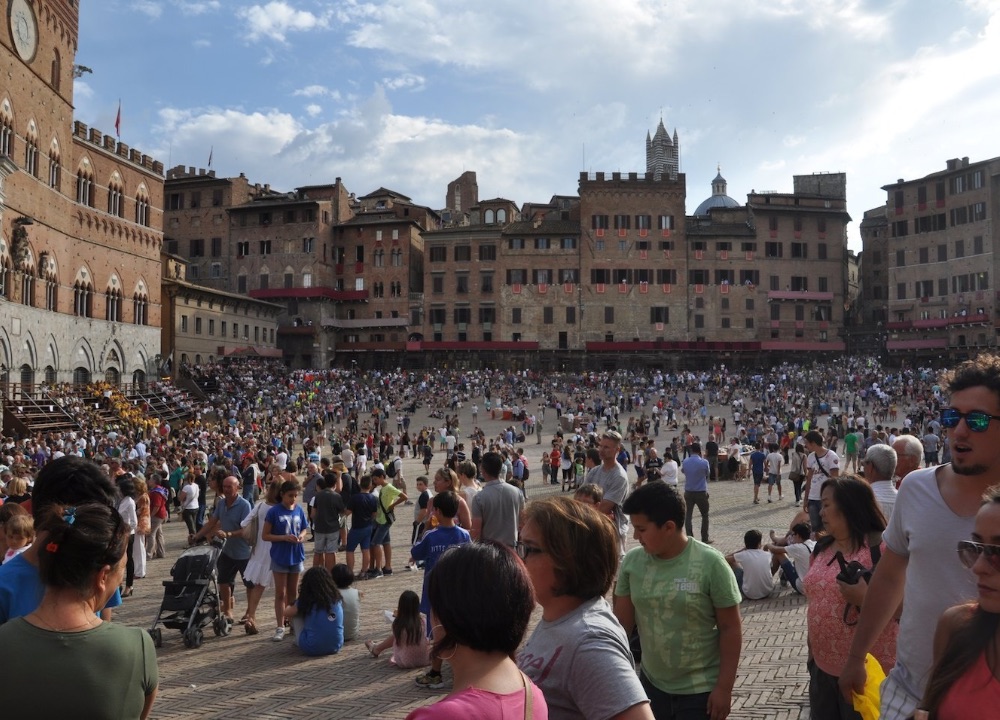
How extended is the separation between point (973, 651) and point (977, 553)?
0.97 feet

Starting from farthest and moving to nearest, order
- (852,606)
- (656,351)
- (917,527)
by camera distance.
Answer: (656,351), (852,606), (917,527)

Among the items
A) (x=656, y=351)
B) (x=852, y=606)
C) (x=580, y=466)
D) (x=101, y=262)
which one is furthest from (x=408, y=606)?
(x=656, y=351)

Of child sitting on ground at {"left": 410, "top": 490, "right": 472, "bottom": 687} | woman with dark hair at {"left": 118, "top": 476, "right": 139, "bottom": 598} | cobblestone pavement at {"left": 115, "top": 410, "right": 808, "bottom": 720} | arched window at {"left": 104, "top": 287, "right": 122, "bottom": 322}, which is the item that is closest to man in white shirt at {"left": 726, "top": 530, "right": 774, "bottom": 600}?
cobblestone pavement at {"left": 115, "top": 410, "right": 808, "bottom": 720}

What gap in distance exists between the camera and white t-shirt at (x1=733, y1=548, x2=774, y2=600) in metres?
9.31

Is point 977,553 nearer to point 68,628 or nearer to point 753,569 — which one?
point 68,628

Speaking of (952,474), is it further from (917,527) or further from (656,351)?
(656,351)

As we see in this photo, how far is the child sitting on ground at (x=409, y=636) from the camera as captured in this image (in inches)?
291

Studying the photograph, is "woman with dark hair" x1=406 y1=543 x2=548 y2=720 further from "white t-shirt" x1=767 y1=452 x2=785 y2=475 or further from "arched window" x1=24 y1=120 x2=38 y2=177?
"arched window" x1=24 y1=120 x2=38 y2=177

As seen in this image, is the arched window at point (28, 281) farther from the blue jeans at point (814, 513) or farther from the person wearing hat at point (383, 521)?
the blue jeans at point (814, 513)

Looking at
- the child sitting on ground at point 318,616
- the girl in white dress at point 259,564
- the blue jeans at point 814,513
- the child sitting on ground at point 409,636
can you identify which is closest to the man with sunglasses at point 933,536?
the child sitting on ground at point 409,636

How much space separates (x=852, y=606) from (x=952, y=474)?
1058mm

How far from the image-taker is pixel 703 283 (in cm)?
6291

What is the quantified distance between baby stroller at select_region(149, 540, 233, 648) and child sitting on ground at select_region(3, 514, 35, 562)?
3.18m

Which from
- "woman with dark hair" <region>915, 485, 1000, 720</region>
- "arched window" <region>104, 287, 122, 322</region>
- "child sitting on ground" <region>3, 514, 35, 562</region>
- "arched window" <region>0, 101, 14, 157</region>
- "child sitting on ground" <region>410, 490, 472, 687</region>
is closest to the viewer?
"woman with dark hair" <region>915, 485, 1000, 720</region>
